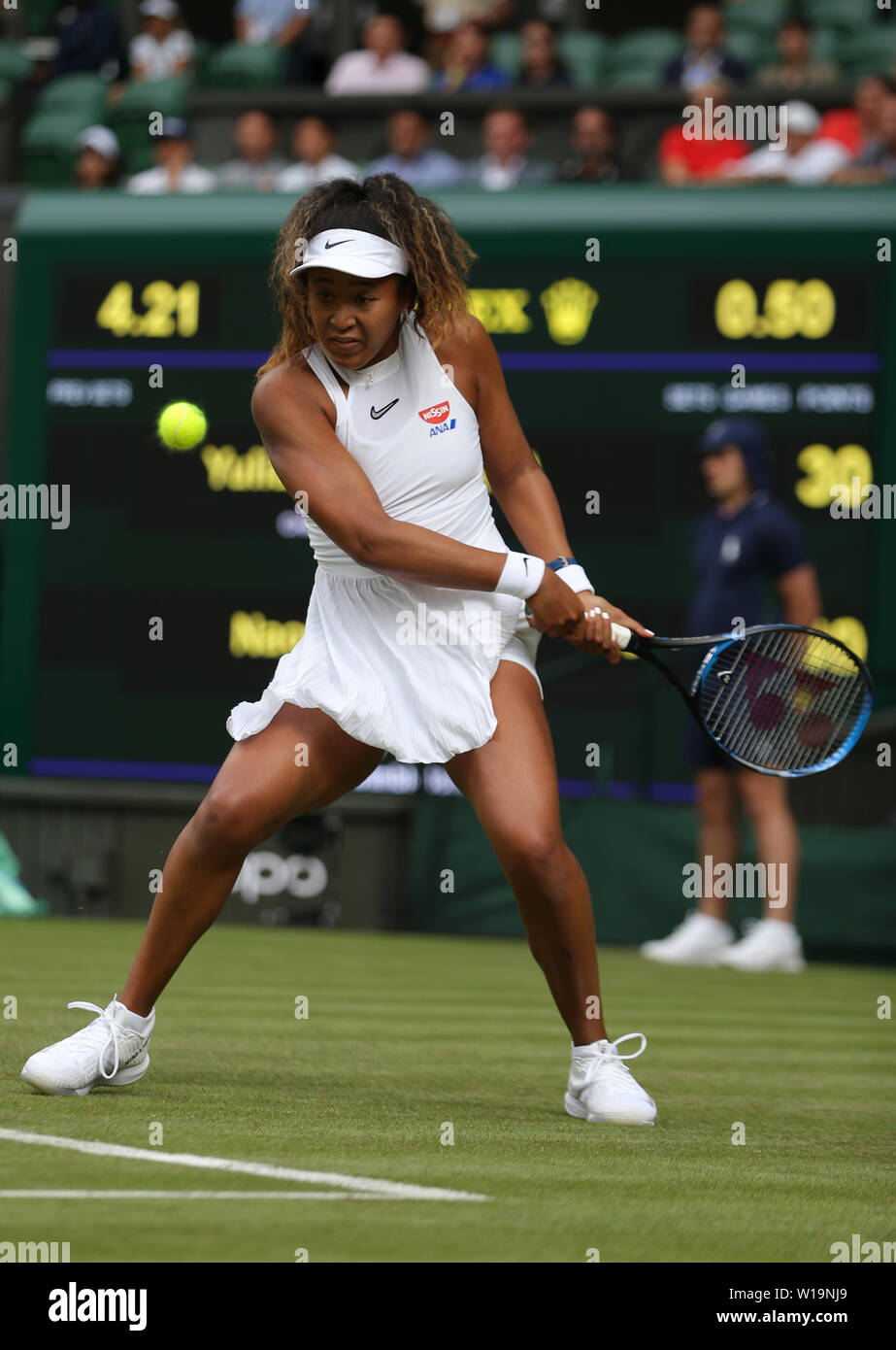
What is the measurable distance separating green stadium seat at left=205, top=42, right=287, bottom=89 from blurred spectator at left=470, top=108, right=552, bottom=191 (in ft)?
9.00

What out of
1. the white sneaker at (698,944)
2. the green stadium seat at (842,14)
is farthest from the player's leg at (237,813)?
the green stadium seat at (842,14)

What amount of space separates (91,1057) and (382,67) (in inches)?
424

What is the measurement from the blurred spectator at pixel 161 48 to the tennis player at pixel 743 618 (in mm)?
6750

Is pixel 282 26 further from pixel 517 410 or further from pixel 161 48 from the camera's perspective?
pixel 517 410

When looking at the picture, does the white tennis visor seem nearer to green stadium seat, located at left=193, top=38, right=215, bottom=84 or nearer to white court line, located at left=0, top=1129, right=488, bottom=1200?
white court line, located at left=0, top=1129, right=488, bottom=1200

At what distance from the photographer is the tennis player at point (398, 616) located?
502 centimetres

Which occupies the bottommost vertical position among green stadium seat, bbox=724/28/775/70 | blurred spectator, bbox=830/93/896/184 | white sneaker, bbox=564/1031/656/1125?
white sneaker, bbox=564/1031/656/1125

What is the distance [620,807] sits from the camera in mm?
11547

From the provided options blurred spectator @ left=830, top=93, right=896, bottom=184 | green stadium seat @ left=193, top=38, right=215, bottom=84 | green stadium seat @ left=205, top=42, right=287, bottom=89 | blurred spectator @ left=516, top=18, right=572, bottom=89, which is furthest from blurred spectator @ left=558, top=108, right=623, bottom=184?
green stadium seat @ left=193, top=38, right=215, bottom=84

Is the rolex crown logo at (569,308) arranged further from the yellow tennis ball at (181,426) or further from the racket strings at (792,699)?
the racket strings at (792,699)

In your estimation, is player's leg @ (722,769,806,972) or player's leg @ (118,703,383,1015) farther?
player's leg @ (722,769,806,972)

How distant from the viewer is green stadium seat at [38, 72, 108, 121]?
1545 cm

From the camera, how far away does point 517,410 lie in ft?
38.6

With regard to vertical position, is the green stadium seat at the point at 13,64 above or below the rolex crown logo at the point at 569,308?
above
